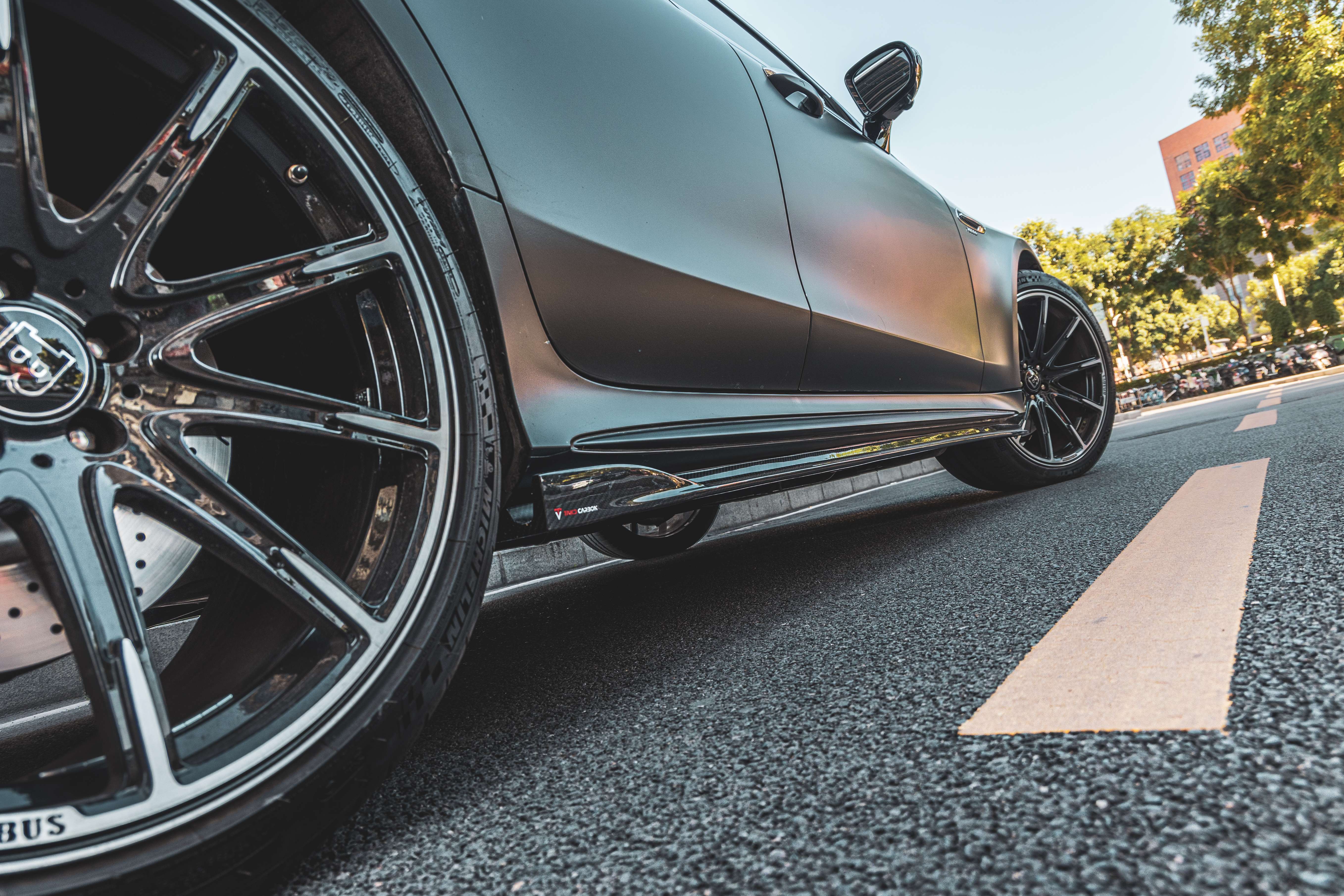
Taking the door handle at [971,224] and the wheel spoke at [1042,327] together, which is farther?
the wheel spoke at [1042,327]

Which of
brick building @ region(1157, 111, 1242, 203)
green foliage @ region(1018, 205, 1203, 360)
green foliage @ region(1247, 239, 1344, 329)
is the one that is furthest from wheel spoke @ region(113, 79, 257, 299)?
brick building @ region(1157, 111, 1242, 203)

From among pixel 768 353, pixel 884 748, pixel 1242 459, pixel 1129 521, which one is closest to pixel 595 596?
pixel 768 353

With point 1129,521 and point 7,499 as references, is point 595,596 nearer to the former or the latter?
point 1129,521

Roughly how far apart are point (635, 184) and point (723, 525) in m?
4.21

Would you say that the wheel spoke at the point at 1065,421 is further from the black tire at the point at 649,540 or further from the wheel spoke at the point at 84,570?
the wheel spoke at the point at 84,570

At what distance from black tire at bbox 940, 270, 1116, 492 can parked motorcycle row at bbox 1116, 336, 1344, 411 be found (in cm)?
2639

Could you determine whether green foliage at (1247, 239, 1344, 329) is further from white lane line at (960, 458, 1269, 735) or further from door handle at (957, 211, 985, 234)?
white lane line at (960, 458, 1269, 735)

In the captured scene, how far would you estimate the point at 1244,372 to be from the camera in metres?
27.6

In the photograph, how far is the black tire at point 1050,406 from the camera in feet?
10.8

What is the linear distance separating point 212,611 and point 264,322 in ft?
1.46

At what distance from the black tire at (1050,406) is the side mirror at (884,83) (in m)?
1.04

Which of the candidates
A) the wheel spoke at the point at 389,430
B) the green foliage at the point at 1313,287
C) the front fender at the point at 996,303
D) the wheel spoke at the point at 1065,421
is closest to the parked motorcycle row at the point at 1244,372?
the green foliage at the point at 1313,287

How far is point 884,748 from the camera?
0.86m

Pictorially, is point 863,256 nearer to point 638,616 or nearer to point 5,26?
point 638,616
